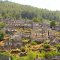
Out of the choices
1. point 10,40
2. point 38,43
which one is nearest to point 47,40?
point 38,43

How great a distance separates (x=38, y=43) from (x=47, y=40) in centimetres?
138

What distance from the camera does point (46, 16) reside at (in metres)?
89.6

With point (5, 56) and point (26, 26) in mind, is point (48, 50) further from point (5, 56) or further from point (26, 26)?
point (26, 26)

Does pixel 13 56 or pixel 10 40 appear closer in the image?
pixel 13 56

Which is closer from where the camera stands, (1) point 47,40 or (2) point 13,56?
(2) point 13,56

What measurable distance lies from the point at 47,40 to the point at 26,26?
1561cm

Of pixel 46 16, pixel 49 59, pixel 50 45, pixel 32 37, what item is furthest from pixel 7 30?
pixel 46 16

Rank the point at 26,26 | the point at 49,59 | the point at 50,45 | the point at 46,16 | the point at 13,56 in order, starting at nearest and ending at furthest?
the point at 49,59 → the point at 13,56 → the point at 50,45 → the point at 26,26 → the point at 46,16

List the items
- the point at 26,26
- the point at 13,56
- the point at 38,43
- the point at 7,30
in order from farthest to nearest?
the point at 26,26, the point at 7,30, the point at 38,43, the point at 13,56

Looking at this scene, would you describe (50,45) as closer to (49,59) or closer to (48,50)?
(48,50)

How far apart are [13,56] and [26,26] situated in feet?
70.9

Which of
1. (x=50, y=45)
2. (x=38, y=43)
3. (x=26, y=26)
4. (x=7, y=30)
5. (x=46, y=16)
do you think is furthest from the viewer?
(x=46, y=16)

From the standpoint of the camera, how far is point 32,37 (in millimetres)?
41438

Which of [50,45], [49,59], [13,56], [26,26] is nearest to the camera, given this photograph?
[49,59]
